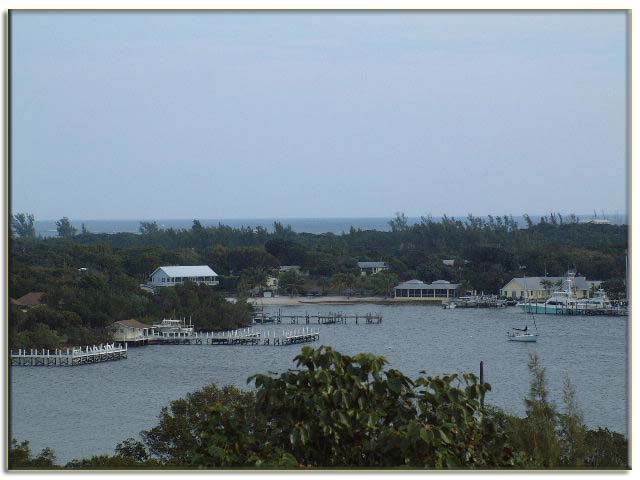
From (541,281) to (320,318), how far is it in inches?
248

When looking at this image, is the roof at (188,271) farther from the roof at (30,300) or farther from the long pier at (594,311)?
the long pier at (594,311)

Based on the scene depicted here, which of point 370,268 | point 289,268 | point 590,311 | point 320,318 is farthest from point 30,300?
point 590,311

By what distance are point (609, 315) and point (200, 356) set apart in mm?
9936

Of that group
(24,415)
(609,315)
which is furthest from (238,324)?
(24,415)

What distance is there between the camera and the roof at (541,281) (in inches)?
941

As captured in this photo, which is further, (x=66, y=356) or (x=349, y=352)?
(x=349, y=352)

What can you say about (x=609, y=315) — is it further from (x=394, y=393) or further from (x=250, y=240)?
(x=394, y=393)

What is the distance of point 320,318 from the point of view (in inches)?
825

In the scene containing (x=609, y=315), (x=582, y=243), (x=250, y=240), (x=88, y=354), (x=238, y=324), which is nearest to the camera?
(x=88, y=354)

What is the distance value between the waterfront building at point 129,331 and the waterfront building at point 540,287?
9.95 metres

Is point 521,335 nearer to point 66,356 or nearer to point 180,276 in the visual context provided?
point 66,356

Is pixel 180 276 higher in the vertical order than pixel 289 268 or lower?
lower

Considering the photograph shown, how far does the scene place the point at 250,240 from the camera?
3183cm

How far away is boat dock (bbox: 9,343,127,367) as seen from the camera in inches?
586
